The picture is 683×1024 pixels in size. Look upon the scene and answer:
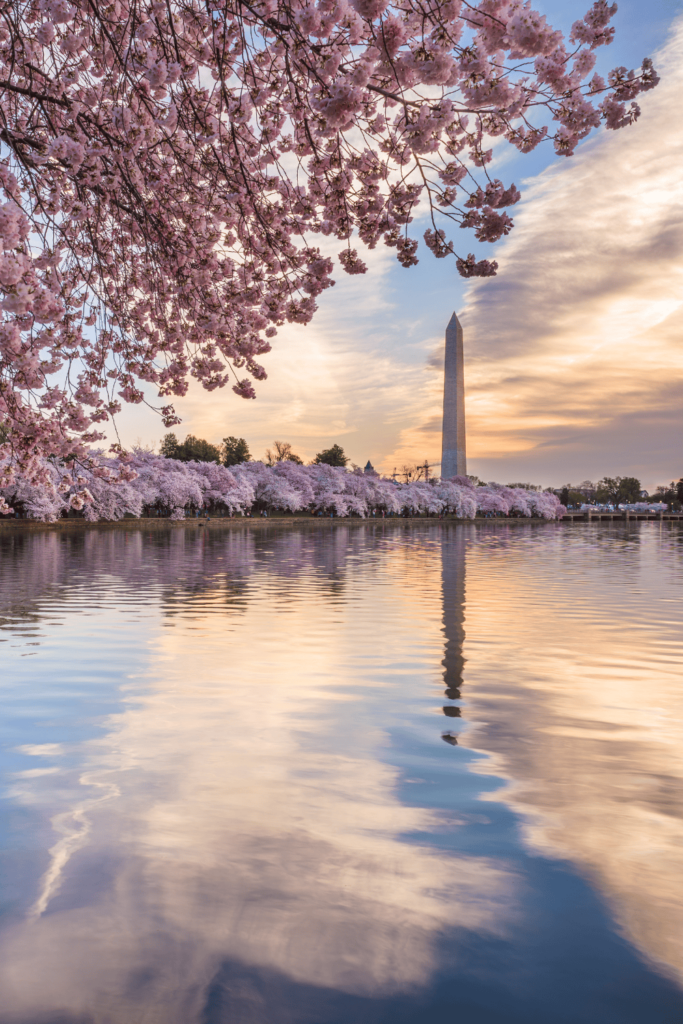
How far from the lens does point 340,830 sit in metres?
5.18

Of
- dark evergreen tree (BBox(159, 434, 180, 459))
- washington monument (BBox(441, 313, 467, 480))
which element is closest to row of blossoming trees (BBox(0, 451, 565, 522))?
washington monument (BBox(441, 313, 467, 480))

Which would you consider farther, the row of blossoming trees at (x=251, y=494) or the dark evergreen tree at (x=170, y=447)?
the dark evergreen tree at (x=170, y=447)

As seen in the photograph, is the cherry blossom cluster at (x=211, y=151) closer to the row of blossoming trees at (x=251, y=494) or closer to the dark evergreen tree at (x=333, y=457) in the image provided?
the row of blossoming trees at (x=251, y=494)

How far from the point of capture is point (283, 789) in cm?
598

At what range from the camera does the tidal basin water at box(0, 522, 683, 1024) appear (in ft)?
11.6

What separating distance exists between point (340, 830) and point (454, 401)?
7107 centimetres

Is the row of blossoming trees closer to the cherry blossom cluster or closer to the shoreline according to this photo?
the shoreline

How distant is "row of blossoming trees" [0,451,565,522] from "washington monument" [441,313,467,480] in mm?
9029

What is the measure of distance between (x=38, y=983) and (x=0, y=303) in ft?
15.9

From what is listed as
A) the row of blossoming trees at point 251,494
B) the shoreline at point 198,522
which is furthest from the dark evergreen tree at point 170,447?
the shoreline at point 198,522

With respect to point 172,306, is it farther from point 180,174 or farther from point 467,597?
point 467,597

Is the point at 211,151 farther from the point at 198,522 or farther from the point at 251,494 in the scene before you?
the point at 251,494

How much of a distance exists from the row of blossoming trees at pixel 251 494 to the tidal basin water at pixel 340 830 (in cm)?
4397

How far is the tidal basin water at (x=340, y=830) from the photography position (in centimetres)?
355
